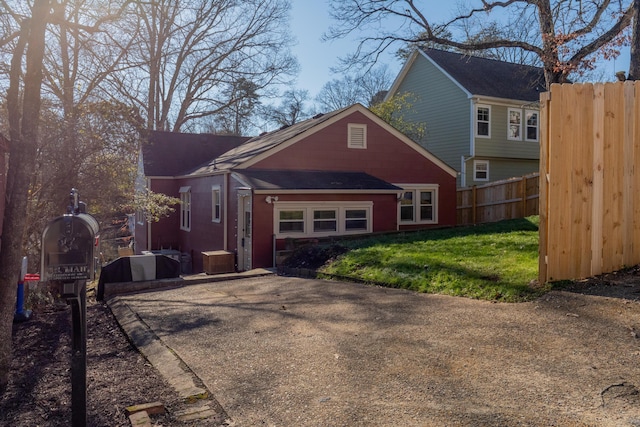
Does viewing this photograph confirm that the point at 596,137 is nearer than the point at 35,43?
No

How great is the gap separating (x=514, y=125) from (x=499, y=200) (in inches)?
310

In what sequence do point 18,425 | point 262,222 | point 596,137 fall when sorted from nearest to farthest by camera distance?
1. point 18,425
2. point 596,137
3. point 262,222

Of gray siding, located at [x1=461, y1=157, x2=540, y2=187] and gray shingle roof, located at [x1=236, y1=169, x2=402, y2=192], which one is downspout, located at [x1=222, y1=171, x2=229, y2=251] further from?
gray siding, located at [x1=461, y1=157, x2=540, y2=187]

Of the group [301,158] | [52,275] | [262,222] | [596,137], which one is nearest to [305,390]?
[52,275]

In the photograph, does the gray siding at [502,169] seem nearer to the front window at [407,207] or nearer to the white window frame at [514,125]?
the white window frame at [514,125]

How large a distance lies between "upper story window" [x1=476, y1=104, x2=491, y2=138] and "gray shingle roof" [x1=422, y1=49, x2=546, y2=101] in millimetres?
708

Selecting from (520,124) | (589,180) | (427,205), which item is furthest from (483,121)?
(589,180)

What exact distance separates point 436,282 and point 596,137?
3.11 m

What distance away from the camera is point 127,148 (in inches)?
446

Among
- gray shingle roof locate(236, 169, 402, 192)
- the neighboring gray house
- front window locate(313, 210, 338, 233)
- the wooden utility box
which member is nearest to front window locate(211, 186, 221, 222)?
gray shingle roof locate(236, 169, 402, 192)

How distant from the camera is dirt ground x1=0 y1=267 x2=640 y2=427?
3.65m

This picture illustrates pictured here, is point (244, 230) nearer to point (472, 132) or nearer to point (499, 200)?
point (499, 200)

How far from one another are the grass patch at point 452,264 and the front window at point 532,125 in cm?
1411

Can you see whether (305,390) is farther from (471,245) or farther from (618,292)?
(471,245)
